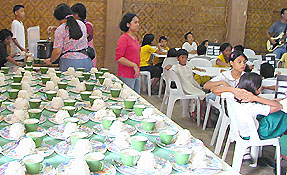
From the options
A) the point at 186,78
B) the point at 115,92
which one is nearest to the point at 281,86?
the point at 186,78

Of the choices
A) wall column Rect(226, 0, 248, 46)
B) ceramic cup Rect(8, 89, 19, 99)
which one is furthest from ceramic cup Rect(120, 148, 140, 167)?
wall column Rect(226, 0, 248, 46)

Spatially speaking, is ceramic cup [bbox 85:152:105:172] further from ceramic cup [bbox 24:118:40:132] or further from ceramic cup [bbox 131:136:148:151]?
ceramic cup [bbox 24:118:40:132]

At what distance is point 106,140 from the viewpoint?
1623 mm

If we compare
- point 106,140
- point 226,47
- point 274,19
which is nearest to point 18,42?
point 226,47

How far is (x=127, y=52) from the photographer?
3.70 m

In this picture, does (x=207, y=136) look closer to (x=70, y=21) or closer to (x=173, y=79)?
(x=173, y=79)

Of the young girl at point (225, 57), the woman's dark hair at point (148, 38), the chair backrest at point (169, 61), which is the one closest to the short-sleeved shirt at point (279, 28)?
the young girl at point (225, 57)

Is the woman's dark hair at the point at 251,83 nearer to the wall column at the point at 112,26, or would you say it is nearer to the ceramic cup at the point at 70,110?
the ceramic cup at the point at 70,110

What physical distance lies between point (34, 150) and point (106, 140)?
0.35 meters

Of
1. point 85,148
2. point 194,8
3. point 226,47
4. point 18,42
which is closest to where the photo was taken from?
point 85,148

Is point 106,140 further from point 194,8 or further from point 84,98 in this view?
point 194,8

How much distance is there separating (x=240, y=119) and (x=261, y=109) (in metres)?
0.18

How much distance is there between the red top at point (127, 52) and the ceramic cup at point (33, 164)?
2434 mm

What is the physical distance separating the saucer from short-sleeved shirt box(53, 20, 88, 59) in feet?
6.78
